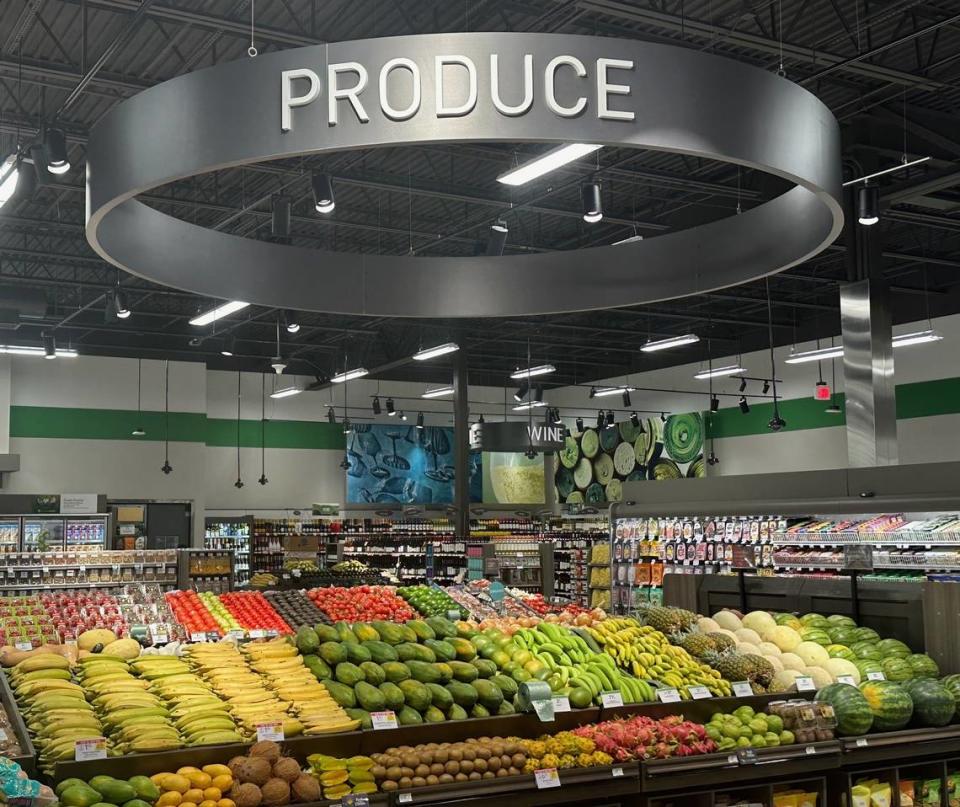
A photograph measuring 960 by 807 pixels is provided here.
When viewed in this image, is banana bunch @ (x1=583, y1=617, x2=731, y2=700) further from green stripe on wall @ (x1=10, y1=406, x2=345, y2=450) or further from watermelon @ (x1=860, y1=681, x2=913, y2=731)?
green stripe on wall @ (x1=10, y1=406, x2=345, y2=450)

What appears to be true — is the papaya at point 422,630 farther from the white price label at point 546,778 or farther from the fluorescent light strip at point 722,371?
the fluorescent light strip at point 722,371

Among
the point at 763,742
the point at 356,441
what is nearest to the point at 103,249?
the point at 763,742

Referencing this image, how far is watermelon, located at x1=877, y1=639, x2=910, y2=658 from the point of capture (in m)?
6.75

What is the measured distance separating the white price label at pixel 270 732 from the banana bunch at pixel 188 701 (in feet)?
0.29

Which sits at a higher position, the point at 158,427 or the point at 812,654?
the point at 158,427

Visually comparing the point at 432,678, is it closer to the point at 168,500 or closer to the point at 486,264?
the point at 486,264

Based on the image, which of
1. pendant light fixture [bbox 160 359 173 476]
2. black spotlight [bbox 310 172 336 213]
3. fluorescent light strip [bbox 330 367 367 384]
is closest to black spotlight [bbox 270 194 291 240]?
black spotlight [bbox 310 172 336 213]

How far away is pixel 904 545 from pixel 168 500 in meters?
16.0

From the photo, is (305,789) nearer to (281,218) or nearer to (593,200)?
(593,200)

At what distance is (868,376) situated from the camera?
38.3ft

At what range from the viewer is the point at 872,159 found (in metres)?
11.4

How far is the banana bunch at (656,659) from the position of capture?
5.72 meters

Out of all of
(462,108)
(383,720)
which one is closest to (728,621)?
(383,720)

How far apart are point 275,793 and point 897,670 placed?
13.2 feet
